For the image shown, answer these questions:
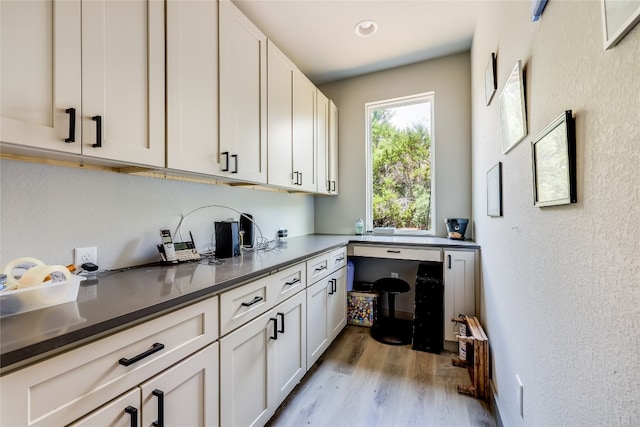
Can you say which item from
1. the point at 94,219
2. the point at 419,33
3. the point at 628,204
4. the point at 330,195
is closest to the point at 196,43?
the point at 94,219

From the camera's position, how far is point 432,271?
2512mm

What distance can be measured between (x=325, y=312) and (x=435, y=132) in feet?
7.19

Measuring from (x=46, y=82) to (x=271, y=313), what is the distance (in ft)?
4.19

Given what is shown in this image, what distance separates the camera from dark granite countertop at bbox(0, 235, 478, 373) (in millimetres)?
618

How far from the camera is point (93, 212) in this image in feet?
4.19

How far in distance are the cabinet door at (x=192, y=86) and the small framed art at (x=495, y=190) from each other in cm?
157

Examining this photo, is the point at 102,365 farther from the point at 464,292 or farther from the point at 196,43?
the point at 464,292

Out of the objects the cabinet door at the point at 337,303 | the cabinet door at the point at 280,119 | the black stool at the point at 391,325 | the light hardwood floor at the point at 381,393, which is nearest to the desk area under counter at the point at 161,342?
the light hardwood floor at the point at 381,393

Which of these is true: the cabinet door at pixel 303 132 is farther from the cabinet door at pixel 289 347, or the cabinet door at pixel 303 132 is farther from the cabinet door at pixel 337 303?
the cabinet door at pixel 289 347

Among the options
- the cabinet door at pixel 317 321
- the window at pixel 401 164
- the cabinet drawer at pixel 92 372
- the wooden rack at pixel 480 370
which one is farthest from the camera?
the window at pixel 401 164

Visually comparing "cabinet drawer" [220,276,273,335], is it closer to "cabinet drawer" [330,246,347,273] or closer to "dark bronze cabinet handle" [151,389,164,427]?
"dark bronze cabinet handle" [151,389,164,427]

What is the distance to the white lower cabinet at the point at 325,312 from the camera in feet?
6.35

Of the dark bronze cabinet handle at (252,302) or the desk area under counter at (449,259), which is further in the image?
the desk area under counter at (449,259)

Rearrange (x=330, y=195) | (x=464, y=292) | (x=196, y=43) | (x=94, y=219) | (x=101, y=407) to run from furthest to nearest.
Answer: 1. (x=330, y=195)
2. (x=464, y=292)
3. (x=196, y=43)
4. (x=94, y=219)
5. (x=101, y=407)
